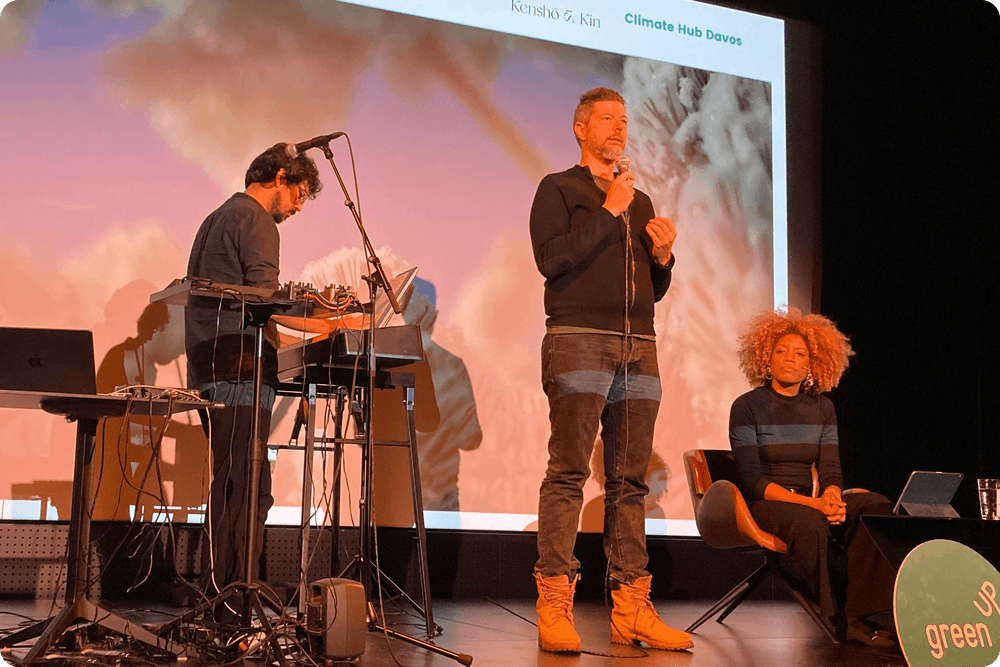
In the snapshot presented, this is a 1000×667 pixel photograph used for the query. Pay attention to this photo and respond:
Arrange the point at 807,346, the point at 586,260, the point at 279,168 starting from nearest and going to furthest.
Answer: the point at 586,260 → the point at 279,168 → the point at 807,346

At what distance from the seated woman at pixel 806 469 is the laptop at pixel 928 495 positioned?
148mm

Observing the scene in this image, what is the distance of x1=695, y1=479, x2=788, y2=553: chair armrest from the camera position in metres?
3.21

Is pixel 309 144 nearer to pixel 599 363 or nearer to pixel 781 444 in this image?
pixel 599 363

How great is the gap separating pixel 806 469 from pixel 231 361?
6.83 feet

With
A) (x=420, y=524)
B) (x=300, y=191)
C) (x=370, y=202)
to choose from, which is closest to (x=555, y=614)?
(x=420, y=524)

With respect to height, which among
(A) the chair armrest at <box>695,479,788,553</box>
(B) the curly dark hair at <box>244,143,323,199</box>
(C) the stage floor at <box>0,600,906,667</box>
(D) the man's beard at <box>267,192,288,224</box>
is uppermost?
(B) the curly dark hair at <box>244,143,323,199</box>

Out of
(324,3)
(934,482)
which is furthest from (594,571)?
(324,3)

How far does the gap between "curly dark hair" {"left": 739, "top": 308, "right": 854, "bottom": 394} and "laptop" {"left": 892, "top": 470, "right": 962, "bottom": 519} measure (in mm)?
589

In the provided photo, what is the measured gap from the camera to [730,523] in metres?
3.24

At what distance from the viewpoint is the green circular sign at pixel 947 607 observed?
242 centimetres

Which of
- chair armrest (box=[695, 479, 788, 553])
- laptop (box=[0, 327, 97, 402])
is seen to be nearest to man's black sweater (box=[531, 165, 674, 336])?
chair armrest (box=[695, 479, 788, 553])

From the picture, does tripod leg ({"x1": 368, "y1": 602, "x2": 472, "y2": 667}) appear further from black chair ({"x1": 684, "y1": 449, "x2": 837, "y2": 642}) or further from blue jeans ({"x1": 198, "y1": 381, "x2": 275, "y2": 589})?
black chair ({"x1": 684, "y1": 449, "x2": 837, "y2": 642})

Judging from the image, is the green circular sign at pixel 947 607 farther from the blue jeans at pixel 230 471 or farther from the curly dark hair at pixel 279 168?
the curly dark hair at pixel 279 168

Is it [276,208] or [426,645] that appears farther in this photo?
[276,208]
